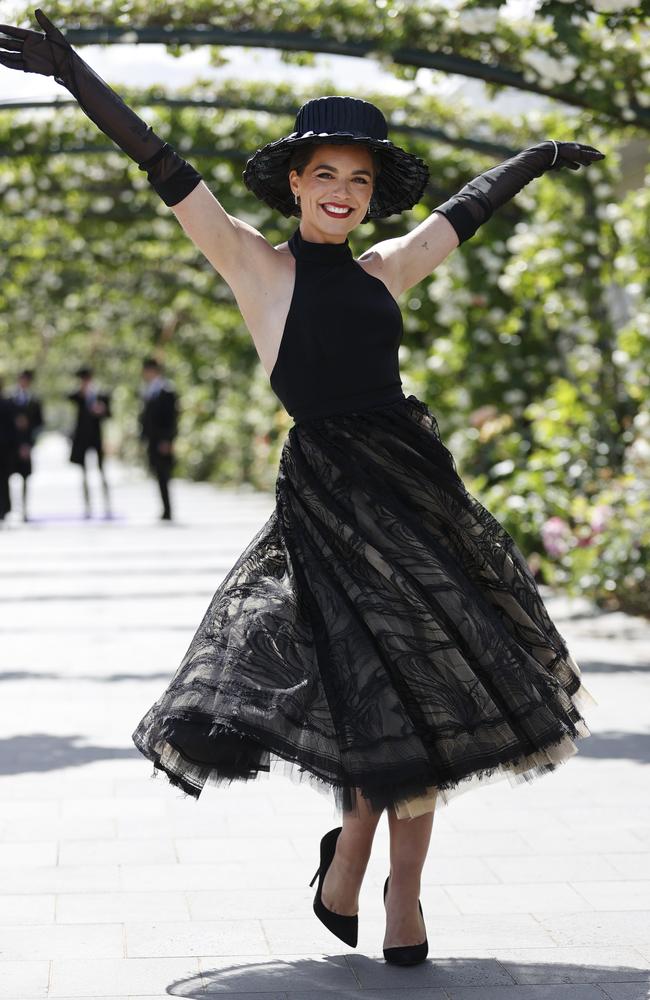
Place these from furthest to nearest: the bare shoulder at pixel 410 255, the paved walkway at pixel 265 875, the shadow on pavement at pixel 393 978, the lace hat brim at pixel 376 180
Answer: the bare shoulder at pixel 410 255
the lace hat brim at pixel 376 180
the paved walkway at pixel 265 875
the shadow on pavement at pixel 393 978

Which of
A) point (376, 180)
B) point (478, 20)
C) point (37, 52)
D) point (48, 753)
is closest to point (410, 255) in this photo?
point (376, 180)

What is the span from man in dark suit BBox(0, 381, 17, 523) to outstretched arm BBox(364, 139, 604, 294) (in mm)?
14397

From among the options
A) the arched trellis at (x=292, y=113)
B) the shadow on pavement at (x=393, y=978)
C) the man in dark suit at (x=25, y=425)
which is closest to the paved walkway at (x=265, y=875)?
the shadow on pavement at (x=393, y=978)

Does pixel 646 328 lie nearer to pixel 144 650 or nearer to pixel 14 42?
pixel 144 650

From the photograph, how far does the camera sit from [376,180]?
12.1ft

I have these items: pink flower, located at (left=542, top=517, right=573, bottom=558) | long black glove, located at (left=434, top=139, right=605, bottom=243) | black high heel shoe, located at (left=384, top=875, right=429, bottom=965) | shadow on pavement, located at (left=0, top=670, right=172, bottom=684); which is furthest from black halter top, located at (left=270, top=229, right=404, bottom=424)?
pink flower, located at (left=542, top=517, right=573, bottom=558)

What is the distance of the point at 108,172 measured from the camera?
15.0 metres

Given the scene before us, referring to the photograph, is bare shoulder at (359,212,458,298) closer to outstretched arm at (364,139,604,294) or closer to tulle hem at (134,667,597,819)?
outstretched arm at (364,139,604,294)

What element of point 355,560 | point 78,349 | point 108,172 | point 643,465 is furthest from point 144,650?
point 78,349
